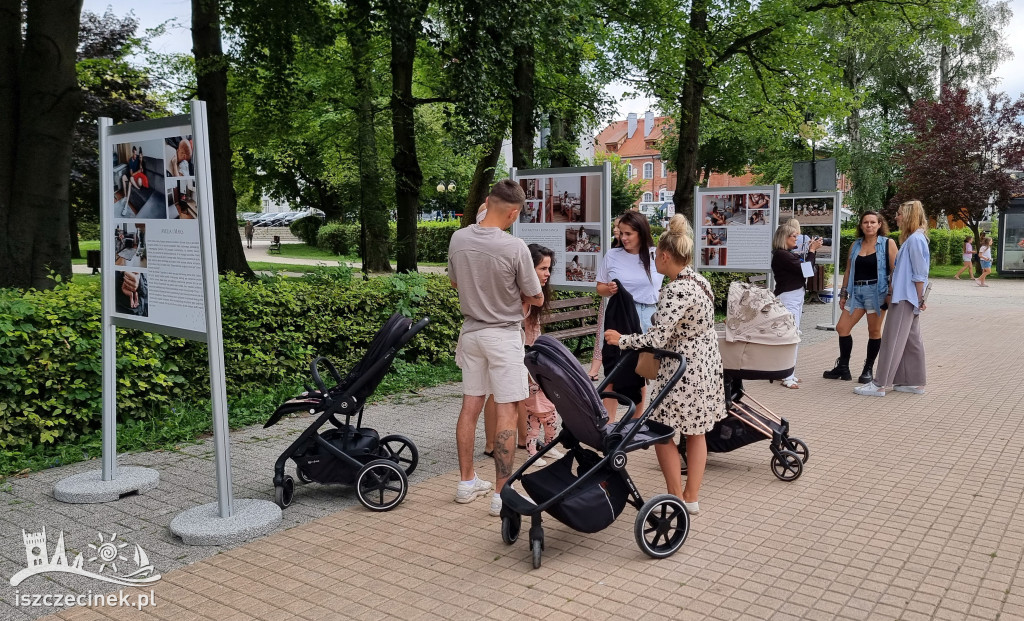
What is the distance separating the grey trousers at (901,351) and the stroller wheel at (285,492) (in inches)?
250

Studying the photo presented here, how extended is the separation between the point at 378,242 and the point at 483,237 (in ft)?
50.2

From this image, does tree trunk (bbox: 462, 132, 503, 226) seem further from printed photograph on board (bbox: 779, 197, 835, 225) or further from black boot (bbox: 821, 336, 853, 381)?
black boot (bbox: 821, 336, 853, 381)

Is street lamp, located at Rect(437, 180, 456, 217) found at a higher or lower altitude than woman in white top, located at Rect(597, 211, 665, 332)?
higher

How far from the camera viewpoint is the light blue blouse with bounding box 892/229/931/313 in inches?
332

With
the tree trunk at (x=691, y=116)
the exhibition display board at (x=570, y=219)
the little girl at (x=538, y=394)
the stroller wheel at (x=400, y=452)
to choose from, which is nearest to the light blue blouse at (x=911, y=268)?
the exhibition display board at (x=570, y=219)

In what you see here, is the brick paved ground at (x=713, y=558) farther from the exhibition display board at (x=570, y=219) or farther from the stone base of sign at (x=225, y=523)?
the exhibition display board at (x=570, y=219)

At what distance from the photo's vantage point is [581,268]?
25.3 ft

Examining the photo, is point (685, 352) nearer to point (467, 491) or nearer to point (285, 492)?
point (467, 491)

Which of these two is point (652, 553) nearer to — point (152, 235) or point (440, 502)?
point (440, 502)

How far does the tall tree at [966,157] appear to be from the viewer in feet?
106

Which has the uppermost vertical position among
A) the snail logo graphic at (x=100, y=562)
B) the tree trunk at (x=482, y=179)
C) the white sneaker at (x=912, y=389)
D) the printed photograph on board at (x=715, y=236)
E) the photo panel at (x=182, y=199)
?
the tree trunk at (x=482, y=179)

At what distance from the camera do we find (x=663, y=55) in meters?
16.4

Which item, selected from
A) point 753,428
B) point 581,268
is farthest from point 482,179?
point 753,428

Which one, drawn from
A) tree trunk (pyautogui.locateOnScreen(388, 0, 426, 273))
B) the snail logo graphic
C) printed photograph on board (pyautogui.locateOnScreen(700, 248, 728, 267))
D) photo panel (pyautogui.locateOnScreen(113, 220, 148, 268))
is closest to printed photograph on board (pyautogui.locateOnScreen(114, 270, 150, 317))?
photo panel (pyautogui.locateOnScreen(113, 220, 148, 268))
